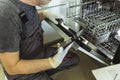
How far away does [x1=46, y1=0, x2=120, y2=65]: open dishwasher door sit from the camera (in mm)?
1165

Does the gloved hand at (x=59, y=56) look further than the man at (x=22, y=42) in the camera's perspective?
Yes

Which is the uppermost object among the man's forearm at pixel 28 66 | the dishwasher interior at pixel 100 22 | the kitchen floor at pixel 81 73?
the dishwasher interior at pixel 100 22

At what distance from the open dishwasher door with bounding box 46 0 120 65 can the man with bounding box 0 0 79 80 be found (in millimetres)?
173

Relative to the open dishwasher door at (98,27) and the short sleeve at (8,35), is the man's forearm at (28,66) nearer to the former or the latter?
the short sleeve at (8,35)

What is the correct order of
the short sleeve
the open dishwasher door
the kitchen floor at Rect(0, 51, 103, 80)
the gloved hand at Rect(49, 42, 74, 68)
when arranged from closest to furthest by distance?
the short sleeve
the gloved hand at Rect(49, 42, 74, 68)
the open dishwasher door
the kitchen floor at Rect(0, 51, 103, 80)

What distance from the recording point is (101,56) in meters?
1.19

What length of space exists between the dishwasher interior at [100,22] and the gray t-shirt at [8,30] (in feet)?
1.50

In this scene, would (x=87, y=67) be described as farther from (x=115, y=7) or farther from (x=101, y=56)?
(x=115, y=7)

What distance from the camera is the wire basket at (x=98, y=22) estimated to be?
4.11 feet

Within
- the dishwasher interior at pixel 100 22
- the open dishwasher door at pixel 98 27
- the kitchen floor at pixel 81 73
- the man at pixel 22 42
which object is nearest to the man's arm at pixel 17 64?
the man at pixel 22 42

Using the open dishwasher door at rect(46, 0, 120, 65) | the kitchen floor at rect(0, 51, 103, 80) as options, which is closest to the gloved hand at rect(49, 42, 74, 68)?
the open dishwasher door at rect(46, 0, 120, 65)

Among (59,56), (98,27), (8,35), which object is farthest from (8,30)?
(98,27)

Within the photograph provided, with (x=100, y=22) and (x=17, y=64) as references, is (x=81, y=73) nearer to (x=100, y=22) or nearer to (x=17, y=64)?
(x=100, y=22)

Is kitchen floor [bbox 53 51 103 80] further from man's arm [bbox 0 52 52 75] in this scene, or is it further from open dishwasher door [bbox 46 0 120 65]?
man's arm [bbox 0 52 52 75]
